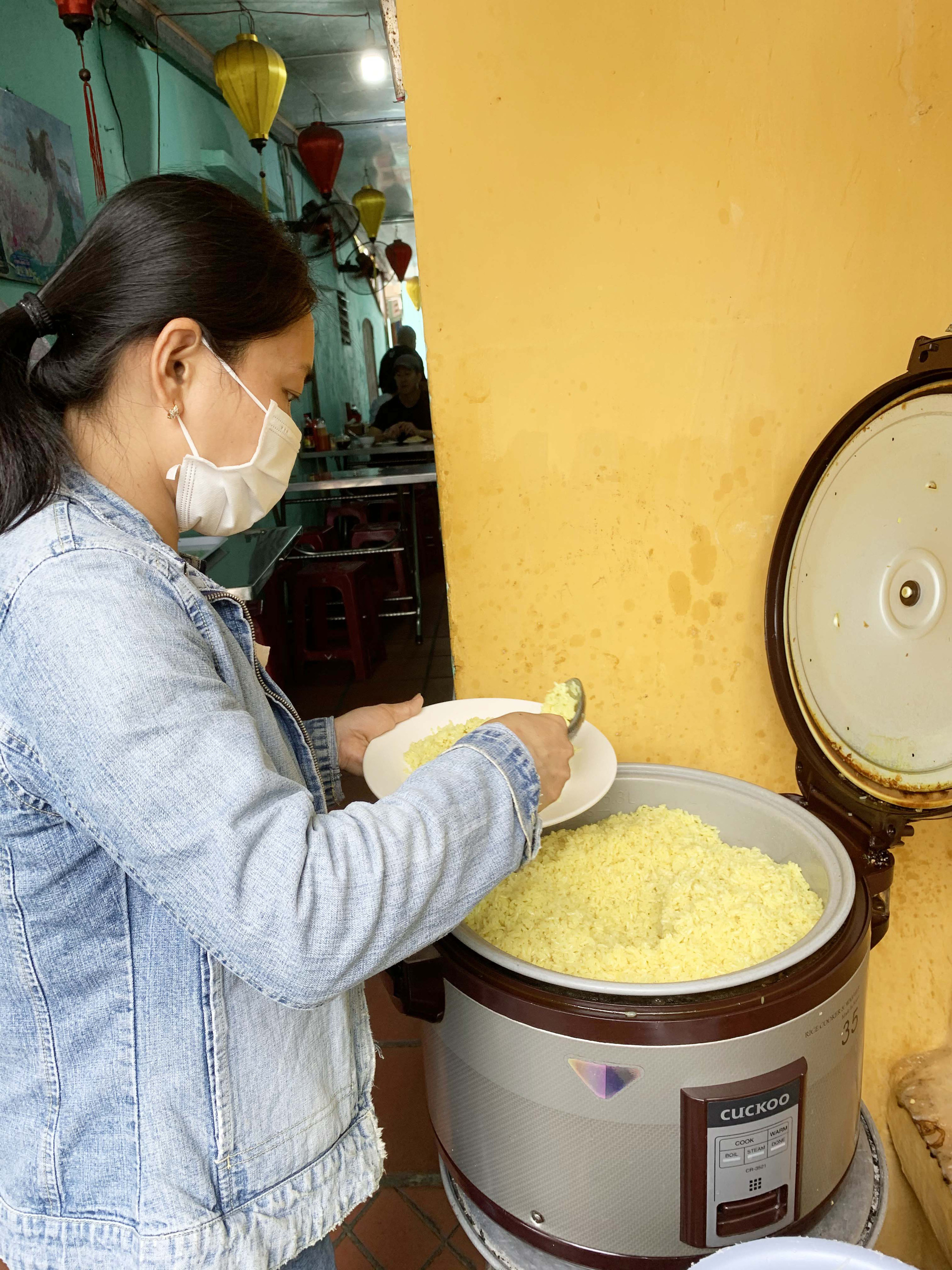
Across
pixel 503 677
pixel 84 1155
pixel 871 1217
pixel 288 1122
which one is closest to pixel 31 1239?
pixel 84 1155

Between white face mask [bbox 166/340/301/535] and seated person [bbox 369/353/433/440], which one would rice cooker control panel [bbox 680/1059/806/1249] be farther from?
seated person [bbox 369/353/433/440]

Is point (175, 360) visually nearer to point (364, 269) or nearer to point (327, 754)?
point (327, 754)

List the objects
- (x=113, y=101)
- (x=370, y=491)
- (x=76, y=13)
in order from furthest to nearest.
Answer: (x=370, y=491) → (x=113, y=101) → (x=76, y=13)

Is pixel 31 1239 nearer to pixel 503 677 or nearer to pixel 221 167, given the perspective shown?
pixel 503 677

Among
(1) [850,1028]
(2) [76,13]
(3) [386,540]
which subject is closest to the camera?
(1) [850,1028]

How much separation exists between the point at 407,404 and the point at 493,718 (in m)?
7.58

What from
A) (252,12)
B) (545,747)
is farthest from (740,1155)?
(252,12)

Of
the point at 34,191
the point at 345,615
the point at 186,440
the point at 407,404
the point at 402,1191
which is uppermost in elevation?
the point at 34,191

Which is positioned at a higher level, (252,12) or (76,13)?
(252,12)

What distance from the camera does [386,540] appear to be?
618cm

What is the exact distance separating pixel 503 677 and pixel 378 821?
1.05 metres

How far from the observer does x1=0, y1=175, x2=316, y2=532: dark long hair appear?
88 centimetres

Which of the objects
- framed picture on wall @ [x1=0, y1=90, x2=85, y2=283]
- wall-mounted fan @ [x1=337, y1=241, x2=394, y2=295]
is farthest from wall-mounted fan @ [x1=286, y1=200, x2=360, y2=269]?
framed picture on wall @ [x1=0, y1=90, x2=85, y2=283]

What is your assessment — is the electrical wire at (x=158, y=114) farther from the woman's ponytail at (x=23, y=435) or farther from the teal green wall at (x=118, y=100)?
the woman's ponytail at (x=23, y=435)
